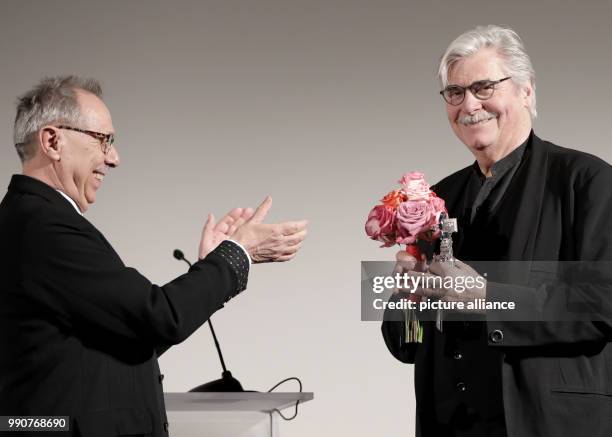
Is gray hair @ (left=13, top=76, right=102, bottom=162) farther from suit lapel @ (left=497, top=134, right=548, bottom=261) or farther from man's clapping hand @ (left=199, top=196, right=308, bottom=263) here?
suit lapel @ (left=497, top=134, right=548, bottom=261)

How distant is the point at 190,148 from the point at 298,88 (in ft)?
2.04

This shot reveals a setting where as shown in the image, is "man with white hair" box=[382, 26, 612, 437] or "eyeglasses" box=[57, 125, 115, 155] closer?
"man with white hair" box=[382, 26, 612, 437]

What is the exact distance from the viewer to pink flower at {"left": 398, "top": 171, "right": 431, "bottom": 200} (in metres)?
2.15

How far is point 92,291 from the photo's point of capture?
1.87 m

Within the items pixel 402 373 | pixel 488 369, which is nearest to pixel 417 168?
pixel 402 373

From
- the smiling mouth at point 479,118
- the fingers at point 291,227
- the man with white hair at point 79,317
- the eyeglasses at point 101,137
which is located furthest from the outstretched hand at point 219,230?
the smiling mouth at point 479,118

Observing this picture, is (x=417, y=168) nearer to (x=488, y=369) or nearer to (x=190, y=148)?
(x=190, y=148)

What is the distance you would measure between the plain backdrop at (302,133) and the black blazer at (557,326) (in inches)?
85.3

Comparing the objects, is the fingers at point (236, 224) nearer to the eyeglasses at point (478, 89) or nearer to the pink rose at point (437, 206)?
the pink rose at point (437, 206)

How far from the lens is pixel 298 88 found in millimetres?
4438

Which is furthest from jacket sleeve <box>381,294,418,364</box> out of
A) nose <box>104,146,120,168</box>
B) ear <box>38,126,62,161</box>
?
ear <box>38,126,62,161</box>

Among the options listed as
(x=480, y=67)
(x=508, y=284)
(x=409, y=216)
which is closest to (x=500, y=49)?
(x=480, y=67)

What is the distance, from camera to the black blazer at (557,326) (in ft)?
6.40

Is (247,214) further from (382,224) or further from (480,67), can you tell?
(480,67)
